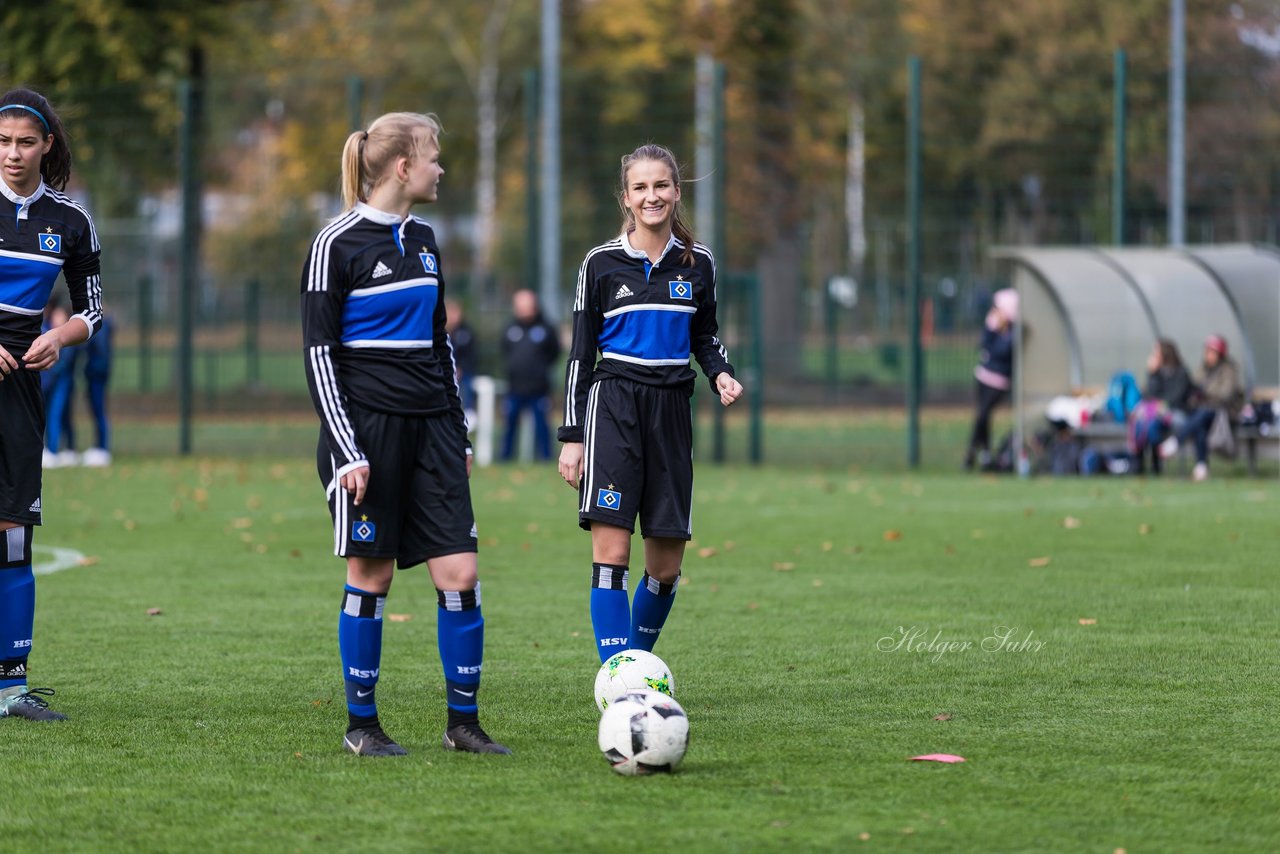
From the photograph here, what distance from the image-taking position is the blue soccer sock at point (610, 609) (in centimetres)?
644

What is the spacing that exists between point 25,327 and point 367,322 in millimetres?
1599

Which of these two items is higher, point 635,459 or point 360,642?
point 635,459

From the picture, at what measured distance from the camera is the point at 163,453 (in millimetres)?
21500

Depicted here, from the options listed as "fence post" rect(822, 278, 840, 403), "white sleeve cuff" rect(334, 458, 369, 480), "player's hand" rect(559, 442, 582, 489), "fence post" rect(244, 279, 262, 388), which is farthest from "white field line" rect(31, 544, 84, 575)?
"fence post" rect(822, 278, 840, 403)

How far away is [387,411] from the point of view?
18.3 ft

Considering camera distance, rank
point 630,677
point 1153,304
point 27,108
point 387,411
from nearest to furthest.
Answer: point 387,411 < point 630,677 < point 27,108 < point 1153,304

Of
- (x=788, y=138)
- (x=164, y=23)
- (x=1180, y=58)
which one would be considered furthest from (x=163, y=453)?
(x=788, y=138)

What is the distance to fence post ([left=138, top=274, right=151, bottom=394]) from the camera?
24.3m

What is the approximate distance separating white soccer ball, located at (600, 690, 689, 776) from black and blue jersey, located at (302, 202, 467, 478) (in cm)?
111

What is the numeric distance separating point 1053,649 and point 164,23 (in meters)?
22.7

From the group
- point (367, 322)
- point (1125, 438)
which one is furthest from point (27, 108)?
point (1125, 438)

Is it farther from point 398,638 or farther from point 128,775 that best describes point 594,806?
point 398,638

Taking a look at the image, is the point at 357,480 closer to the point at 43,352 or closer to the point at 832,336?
the point at 43,352

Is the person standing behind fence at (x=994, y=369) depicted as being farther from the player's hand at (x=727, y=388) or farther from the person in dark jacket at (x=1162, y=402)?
the player's hand at (x=727, y=388)
